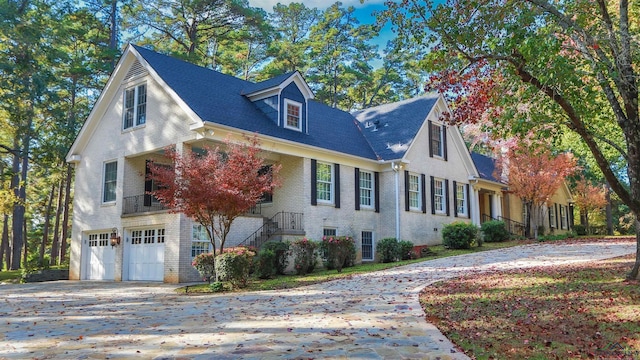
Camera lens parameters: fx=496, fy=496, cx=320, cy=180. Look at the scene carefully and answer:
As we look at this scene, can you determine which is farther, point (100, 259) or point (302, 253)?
point (100, 259)

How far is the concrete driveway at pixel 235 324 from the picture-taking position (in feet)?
20.4

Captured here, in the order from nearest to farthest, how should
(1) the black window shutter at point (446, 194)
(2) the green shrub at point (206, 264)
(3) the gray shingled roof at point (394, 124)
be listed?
1. (2) the green shrub at point (206, 264)
2. (3) the gray shingled roof at point (394, 124)
3. (1) the black window shutter at point (446, 194)

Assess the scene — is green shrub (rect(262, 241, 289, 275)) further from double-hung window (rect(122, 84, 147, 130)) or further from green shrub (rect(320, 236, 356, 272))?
double-hung window (rect(122, 84, 147, 130))

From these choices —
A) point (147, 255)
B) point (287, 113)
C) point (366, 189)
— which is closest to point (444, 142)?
point (366, 189)

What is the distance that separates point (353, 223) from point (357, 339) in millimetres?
15130

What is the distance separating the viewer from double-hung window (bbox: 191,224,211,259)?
17250 millimetres

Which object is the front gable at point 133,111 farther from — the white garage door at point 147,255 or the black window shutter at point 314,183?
the black window shutter at point 314,183

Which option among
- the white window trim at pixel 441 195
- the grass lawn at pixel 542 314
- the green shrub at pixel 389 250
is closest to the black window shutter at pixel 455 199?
the white window trim at pixel 441 195

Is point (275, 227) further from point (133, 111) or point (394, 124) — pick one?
point (394, 124)

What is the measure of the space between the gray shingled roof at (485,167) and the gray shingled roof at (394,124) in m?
6.68

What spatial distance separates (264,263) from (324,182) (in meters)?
6.09

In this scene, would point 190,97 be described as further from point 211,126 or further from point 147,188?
point 147,188

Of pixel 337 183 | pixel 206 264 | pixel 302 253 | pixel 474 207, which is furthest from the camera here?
pixel 474 207

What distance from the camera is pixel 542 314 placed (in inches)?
306
